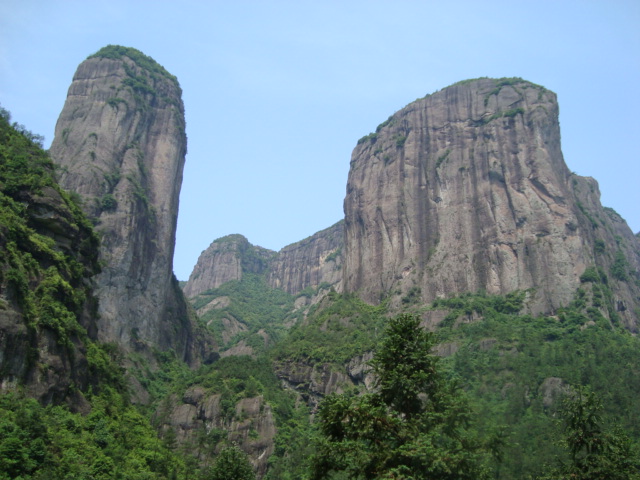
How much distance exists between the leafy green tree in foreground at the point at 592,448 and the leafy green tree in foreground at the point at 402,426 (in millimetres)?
4332

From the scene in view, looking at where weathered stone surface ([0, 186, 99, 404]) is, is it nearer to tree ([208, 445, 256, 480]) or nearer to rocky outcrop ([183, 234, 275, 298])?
tree ([208, 445, 256, 480])

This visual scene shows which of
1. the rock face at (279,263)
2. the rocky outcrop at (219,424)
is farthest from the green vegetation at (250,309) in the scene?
the rocky outcrop at (219,424)

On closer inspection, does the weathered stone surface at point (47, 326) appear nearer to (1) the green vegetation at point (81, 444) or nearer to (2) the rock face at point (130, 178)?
(1) the green vegetation at point (81, 444)

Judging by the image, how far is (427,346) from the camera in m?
23.1

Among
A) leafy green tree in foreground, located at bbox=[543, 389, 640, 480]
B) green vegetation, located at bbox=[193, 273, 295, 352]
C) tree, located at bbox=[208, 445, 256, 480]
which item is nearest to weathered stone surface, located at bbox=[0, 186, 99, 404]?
tree, located at bbox=[208, 445, 256, 480]

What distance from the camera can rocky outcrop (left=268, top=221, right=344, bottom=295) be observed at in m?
Answer: 169

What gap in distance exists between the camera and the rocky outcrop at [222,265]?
180 metres

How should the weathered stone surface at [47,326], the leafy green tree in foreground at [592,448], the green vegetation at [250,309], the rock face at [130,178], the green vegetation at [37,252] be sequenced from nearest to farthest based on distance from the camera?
the leafy green tree in foreground at [592,448]
the weathered stone surface at [47,326]
the green vegetation at [37,252]
the rock face at [130,178]
the green vegetation at [250,309]

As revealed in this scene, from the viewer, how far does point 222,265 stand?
597ft

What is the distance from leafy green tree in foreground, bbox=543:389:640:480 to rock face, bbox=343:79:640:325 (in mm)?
61963

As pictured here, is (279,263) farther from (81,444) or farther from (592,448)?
(592,448)

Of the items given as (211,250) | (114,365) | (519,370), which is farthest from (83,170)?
(211,250)

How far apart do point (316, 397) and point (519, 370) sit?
24703 mm

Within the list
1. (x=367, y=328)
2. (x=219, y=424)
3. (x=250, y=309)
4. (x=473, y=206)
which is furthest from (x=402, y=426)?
(x=250, y=309)
